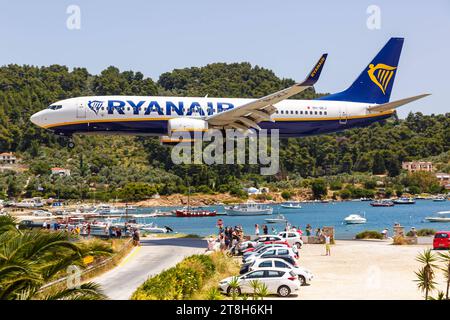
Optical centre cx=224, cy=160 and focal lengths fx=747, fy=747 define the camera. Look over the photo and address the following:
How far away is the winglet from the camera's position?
4525cm

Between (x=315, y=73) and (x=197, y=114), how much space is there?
37.0 feet

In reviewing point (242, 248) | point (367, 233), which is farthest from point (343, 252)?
point (367, 233)

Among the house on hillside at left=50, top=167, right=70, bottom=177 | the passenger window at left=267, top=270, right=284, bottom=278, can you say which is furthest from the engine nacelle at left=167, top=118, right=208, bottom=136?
the house on hillside at left=50, top=167, right=70, bottom=177

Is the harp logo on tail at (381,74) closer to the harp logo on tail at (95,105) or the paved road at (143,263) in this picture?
the paved road at (143,263)

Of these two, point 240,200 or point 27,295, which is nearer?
point 27,295

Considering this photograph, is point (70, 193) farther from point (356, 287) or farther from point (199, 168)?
point (356, 287)

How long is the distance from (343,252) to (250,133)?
11253 millimetres

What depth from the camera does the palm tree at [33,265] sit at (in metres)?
14.1

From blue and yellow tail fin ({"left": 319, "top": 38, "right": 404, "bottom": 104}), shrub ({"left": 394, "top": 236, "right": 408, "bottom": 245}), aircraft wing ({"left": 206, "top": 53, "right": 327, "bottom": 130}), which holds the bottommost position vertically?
shrub ({"left": 394, "top": 236, "right": 408, "bottom": 245})

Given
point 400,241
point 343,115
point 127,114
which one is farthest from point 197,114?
point 400,241

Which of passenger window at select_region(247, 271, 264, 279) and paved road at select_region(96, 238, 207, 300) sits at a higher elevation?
passenger window at select_region(247, 271, 264, 279)

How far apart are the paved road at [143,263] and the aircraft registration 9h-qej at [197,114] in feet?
24.2

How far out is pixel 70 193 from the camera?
602 ft

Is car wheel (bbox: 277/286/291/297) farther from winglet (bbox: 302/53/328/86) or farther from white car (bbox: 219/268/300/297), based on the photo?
winglet (bbox: 302/53/328/86)
